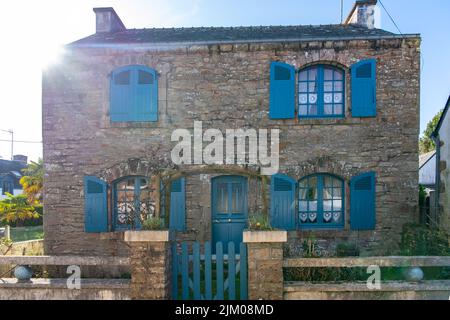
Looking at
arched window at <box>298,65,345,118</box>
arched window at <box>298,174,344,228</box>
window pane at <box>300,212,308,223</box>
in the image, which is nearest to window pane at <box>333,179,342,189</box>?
arched window at <box>298,174,344,228</box>

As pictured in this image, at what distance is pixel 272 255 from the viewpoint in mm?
4512

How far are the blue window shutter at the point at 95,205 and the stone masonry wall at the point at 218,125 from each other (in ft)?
0.72

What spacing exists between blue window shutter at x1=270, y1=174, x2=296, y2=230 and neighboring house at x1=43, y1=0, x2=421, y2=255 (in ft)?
0.09

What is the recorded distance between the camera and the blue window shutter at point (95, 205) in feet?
25.5

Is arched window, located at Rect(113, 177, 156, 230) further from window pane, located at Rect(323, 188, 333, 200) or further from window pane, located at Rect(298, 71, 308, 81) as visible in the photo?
window pane, located at Rect(298, 71, 308, 81)

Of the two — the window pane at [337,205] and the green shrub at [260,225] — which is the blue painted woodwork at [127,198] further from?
the window pane at [337,205]

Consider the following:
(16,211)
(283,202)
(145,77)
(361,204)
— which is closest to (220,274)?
(283,202)

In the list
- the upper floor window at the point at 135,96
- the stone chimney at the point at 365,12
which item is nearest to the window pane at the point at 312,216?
the upper floor window at the point at 135,96

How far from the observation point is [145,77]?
313 inches

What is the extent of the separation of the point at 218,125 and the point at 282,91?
1.90 m

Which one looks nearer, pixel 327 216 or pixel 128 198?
pixel 327 216

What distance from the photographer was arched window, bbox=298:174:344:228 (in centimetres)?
778

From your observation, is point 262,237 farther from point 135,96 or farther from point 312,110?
point 135,96
